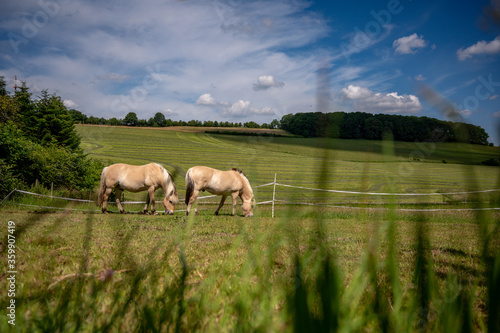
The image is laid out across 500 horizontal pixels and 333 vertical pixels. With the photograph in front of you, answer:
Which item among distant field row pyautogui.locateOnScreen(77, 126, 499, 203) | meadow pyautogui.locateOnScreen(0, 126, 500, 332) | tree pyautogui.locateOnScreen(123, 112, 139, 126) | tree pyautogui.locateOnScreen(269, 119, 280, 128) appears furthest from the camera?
tree pyautogui.locateOnScreen(123, 112, 139, 126)

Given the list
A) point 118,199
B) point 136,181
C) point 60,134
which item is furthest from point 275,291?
point 60,134

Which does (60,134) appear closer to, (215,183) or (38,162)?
(38,162)

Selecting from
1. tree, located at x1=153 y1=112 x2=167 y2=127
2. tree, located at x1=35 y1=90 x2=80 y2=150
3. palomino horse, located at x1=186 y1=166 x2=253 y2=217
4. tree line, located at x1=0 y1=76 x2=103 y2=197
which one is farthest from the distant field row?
tree, located at x1=153 y1=112 x2=167 y2=127

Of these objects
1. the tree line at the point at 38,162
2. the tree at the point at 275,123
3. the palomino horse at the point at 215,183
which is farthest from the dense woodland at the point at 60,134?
the tree at the point at 275,123

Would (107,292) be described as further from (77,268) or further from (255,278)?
(255,278)

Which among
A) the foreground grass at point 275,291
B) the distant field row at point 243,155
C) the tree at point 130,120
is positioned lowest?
the distant field row at point 243,155

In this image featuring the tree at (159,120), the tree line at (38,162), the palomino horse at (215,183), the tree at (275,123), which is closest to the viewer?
the palomino horse at (215,183)

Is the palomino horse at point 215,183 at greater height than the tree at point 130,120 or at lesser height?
lesser

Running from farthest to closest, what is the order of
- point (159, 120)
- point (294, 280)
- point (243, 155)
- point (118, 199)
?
point (159, 120) < point (243, 155) < point (118, 199) < point (294, 280)

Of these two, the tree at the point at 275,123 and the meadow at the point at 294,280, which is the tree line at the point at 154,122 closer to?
the tree at the point at 275,123

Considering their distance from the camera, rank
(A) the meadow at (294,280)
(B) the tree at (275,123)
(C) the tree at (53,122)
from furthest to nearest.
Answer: (B) the tree at (275,123) → (C) the tree at (53,122) → (A) the meadow at (294,280)

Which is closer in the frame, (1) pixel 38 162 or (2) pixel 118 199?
(2) pixel 118 199

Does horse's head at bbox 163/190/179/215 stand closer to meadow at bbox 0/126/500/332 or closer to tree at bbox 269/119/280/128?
meadow at bbox 0/126/500/332

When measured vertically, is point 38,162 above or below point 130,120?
below
